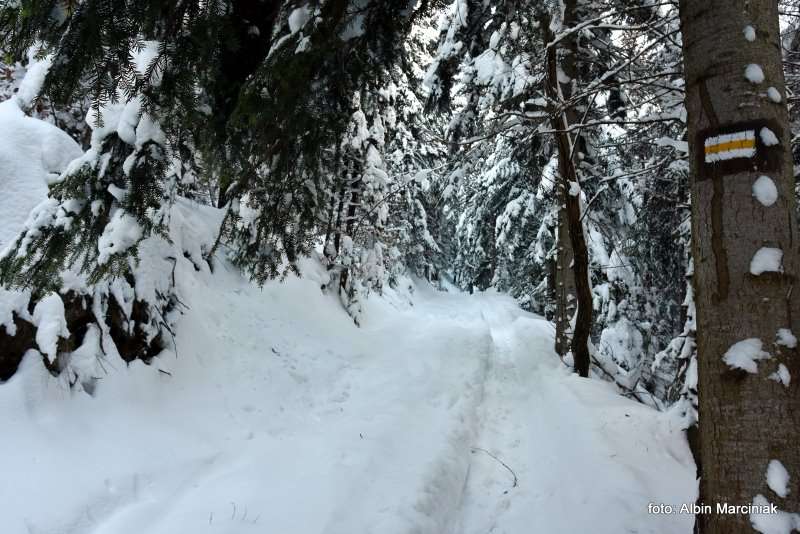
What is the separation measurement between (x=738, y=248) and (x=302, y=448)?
446 cm

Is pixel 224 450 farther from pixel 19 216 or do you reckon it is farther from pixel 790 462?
pixel 790 462

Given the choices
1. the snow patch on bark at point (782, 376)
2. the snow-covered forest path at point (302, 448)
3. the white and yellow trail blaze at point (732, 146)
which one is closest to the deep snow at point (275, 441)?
the snow-covered forest path at point (302, 448)

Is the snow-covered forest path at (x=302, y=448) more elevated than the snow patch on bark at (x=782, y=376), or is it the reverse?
the snow patch on bark at (x=782, y=376)

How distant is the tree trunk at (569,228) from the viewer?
21.1ft

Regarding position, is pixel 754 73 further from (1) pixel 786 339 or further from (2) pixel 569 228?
(2) pixel 569 228

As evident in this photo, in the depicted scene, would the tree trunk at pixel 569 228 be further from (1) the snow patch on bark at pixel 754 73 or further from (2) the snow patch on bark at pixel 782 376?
(2) the snow patch on bark at pixel 782 376

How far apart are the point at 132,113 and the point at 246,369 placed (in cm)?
419

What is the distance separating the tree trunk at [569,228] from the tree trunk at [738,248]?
10.6ft

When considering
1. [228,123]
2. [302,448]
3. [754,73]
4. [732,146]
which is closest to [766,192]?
[732,146]

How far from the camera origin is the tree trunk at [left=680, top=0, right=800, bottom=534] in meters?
1.75

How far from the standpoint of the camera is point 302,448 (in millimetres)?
4828

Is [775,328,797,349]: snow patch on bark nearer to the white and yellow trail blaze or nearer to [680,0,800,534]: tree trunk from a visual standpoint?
[680,0,800,534]: tree trunk

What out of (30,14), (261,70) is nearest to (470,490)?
(261,70)

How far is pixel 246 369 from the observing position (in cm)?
623
